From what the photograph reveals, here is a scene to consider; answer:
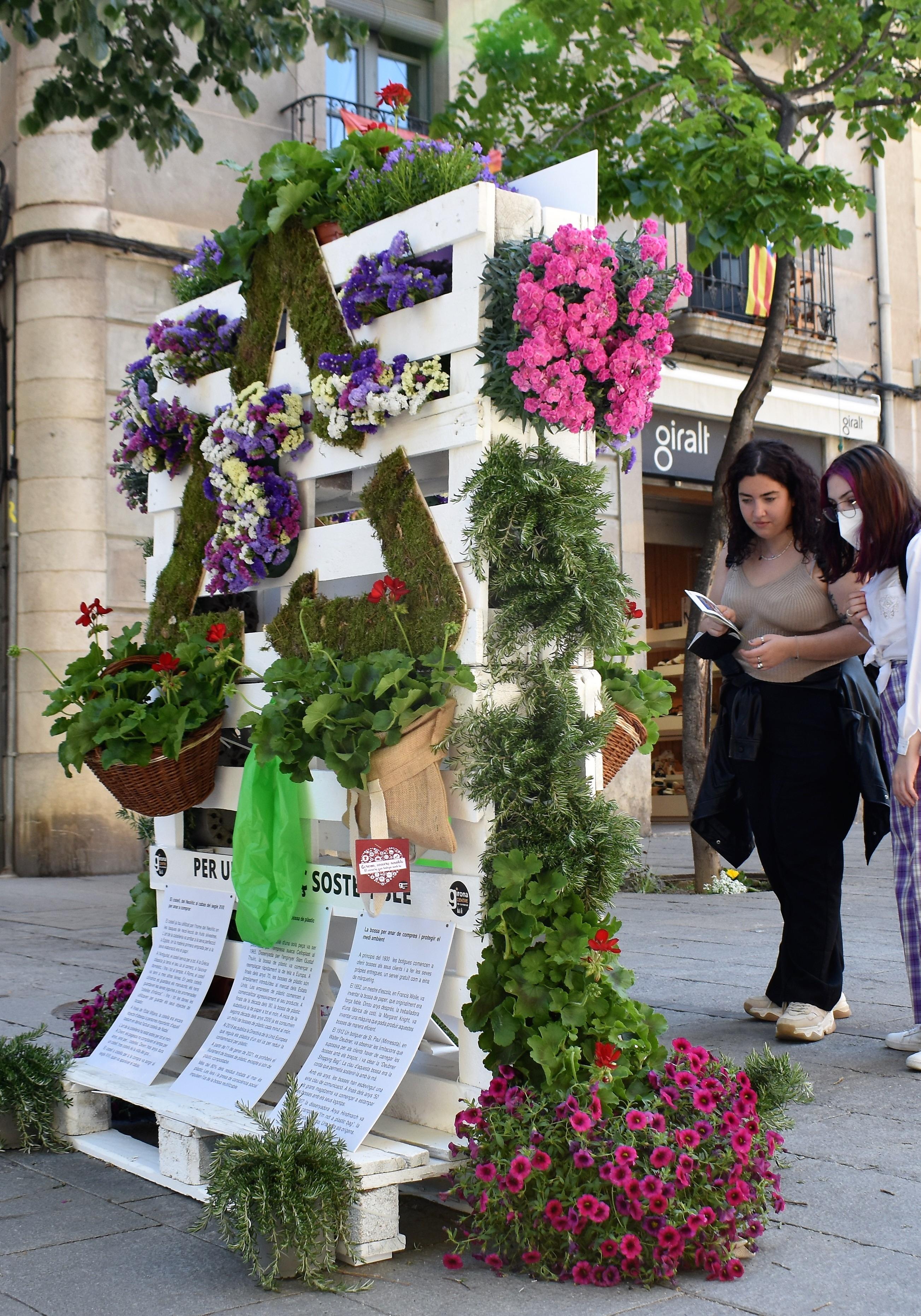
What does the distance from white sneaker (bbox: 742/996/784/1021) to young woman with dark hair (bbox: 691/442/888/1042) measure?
0.08 meters

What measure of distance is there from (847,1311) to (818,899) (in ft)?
7.01

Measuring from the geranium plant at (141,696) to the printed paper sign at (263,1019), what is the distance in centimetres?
61

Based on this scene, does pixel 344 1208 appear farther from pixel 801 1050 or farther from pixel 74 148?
pixel 74 148

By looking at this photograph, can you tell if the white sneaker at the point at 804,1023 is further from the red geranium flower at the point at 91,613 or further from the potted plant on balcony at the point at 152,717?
the red geranium flower at the point at 91,613

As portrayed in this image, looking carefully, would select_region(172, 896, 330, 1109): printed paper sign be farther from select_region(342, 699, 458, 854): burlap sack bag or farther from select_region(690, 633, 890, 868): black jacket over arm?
select_region(690, 633, 890, 868): black jacket over arm

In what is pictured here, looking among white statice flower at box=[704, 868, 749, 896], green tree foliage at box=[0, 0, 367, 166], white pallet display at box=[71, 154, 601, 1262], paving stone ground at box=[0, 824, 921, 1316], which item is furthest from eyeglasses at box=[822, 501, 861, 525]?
white statice flower at box=[704, 868, 749, 896]

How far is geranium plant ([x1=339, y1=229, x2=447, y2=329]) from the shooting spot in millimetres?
3406

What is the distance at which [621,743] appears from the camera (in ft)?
11.8

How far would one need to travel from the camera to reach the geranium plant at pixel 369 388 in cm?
338

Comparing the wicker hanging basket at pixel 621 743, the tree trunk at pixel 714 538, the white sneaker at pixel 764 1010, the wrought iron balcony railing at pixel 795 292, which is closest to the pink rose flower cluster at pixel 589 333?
the wicker hanging basket at pixel 621 743

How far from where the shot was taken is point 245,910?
12.0ft

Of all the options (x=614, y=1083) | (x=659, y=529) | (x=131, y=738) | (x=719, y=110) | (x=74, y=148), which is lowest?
(x=614, y=1083)

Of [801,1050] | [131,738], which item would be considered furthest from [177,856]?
[801,1050]

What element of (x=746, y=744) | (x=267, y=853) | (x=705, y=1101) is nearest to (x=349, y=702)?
(x=267, y=853)
